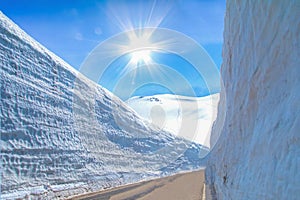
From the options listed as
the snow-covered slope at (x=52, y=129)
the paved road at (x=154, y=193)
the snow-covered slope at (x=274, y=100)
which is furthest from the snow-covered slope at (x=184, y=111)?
the snow-covered slope at (x=274, y=100)

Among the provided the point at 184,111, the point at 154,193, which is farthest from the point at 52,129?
the point at 184,111

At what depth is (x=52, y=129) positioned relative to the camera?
47.8ft

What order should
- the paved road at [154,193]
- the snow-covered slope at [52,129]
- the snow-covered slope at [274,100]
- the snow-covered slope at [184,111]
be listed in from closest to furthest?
the snow-covered slope at [274,100]
the snow-covered slope at [52,129]
the paved road at [154,193]
the snow-covered slope at [184,111]

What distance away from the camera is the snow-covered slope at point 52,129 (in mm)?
11781

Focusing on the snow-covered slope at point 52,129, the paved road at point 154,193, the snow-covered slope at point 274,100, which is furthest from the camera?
the paved road at point 154,193

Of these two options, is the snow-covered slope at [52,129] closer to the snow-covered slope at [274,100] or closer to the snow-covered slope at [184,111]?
the snow-covered slope at [274,100]

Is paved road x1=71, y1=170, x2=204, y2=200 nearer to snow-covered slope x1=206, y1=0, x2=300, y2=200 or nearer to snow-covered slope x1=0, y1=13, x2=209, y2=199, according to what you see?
snow-covered slope x1=0, y1=13, x2=209, y2=199

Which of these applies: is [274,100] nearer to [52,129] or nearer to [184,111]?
[52,129]

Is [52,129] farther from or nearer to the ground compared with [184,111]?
nearer to the ground

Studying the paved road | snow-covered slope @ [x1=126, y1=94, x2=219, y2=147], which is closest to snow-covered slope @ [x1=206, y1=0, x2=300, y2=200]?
the paved road

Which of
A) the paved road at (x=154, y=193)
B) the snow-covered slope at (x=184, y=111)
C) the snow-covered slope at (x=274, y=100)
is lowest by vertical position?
the paved road at (x=154, y=193)

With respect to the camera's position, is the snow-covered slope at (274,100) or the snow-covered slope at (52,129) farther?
the snow-covered slope at (52,129)

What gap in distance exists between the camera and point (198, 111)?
85688mm

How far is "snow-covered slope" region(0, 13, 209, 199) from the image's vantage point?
1178 cm
